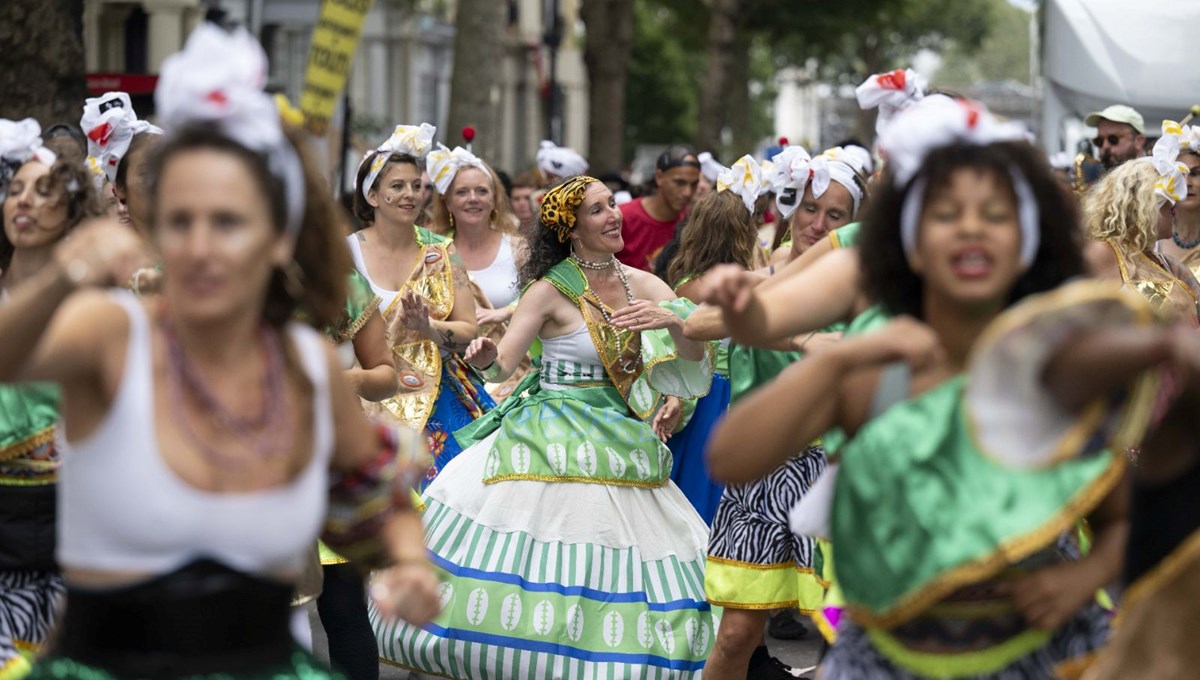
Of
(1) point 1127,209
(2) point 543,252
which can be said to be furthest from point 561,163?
(1) point 1127,209

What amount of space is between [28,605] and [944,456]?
2.49m

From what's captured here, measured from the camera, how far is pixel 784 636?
8.77 metres

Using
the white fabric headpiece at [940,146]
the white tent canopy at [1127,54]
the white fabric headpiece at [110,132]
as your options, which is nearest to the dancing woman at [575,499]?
the white fabric headpiece at [110,132]

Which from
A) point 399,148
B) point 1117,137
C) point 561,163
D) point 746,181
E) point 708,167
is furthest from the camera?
point 561,163

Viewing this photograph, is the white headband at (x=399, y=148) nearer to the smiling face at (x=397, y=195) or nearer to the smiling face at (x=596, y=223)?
the smiling face at (x=397, y=195)

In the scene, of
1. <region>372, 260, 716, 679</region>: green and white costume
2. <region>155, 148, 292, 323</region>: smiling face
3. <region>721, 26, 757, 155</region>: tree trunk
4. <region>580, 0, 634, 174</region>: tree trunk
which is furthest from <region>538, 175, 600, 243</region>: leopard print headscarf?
<region>721, 26, 757, 155</region>: tree trunk

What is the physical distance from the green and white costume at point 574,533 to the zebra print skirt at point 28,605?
7.54ft

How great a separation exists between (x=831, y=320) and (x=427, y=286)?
13.6 ft

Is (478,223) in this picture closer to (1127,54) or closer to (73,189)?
(73,189)

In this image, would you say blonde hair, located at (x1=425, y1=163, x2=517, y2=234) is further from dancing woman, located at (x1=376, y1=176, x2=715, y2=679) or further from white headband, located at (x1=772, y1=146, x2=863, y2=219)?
white headband, located at (x1=772, y1=146, x2=863, y2=219)

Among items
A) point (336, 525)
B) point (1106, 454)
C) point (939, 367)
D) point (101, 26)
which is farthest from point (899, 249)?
point (101, 26)

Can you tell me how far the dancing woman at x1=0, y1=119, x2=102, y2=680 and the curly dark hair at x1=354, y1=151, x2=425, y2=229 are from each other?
340 cm

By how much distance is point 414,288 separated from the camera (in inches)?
316

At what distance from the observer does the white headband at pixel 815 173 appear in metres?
7.20
